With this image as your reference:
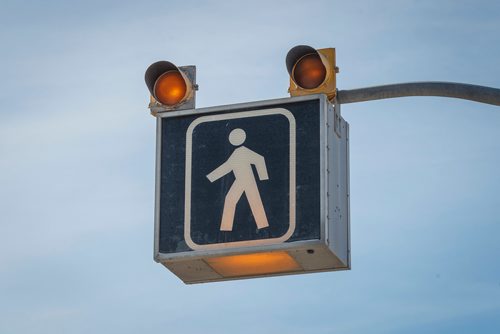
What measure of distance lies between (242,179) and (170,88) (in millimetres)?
1068

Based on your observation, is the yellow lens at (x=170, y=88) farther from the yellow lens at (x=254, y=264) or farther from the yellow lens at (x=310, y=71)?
the yellow lens at (x=254, y=264)

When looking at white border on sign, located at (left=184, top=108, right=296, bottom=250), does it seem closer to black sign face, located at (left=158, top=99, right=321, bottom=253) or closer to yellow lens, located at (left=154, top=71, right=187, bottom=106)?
black sign face, located at (left=158, top=99, right=321, bottom=253)

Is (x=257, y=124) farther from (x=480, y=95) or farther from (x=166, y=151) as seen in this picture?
(x=480, y=95)

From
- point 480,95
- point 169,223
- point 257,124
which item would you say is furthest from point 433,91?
point 169,223

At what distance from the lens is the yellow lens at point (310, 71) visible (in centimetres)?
1265

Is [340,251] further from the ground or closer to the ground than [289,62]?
closer to the ground

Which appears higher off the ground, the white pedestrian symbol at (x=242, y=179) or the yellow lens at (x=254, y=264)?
the white pedestrian symbol at (x=242, y=179)

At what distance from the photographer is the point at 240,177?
1245 cm

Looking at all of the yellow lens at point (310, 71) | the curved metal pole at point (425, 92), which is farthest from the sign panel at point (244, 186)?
the curved metal pole at point (425, 92)

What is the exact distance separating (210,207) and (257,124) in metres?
0.66

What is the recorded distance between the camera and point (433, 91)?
41.3 feet

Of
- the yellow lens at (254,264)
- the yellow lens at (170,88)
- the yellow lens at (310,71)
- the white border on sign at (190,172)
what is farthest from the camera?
the yellow lens at (170,88)

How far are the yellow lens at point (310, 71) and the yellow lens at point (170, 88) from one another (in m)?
0.88

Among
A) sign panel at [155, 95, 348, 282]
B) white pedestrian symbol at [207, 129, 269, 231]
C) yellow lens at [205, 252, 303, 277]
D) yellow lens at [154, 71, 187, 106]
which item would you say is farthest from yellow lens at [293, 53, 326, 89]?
yellow lens at [205, 252, 303, 277]
